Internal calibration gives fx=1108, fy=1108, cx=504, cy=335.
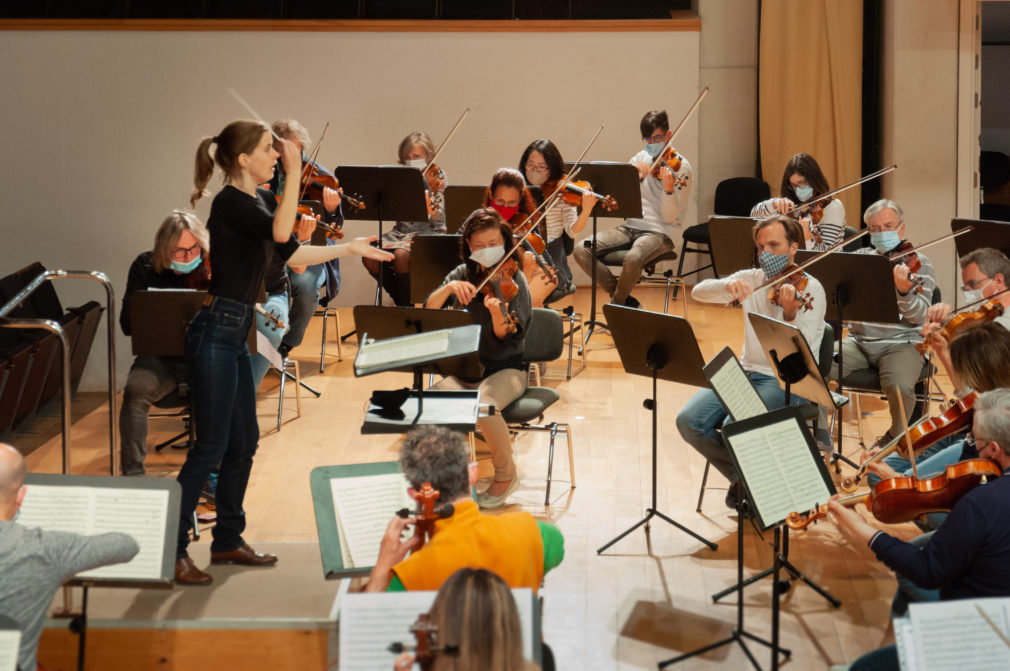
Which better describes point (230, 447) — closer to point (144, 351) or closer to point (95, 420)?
point (144, 351)

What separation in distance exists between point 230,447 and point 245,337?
382mm

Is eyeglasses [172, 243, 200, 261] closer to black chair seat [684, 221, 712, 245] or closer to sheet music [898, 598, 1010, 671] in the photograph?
sheet music [898, 598, 1010, 671]

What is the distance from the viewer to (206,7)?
27.8 ft

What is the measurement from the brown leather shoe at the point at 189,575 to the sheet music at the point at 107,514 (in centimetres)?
57

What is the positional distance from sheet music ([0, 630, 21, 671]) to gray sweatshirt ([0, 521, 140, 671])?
24 centimetres

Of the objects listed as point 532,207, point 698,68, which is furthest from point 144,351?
point 698,68

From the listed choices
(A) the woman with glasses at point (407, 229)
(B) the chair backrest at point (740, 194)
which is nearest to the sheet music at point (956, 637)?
(A) the woman with glasses at point (407, 229)

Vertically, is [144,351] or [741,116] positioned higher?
[741,116]

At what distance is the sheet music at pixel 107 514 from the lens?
9.50 ft

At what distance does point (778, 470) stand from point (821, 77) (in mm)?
5695

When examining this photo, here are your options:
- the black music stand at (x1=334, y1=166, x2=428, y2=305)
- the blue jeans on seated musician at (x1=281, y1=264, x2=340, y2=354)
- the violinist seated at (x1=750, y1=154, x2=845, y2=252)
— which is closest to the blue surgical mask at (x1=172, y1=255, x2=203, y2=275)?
the blue jeans on seated musician at (x1=281, y1=264, x2=340, y2=354)

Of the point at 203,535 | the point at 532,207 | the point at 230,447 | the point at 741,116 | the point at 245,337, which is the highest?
the point at 741,116

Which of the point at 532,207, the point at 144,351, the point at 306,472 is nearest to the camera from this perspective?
the point at 144,351

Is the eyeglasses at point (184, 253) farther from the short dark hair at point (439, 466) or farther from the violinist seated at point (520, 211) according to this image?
the short dark hair at point (439, 466)
